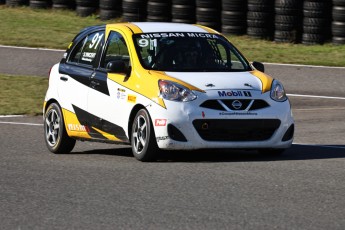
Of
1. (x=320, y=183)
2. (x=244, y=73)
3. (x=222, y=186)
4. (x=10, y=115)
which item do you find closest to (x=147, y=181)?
(x=222, y=186)

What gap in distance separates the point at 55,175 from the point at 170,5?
14628mm

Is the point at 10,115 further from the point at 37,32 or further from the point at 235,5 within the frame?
the point at 37,32

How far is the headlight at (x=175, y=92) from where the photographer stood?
10961mm

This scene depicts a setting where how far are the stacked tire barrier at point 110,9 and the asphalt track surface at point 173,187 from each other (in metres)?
12.1

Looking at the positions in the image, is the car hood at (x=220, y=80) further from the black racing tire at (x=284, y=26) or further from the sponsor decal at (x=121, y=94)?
the black racing tire at (x=284, y=26)

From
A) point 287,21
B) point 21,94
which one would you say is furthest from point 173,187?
point 287,21

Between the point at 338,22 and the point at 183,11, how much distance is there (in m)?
3.69

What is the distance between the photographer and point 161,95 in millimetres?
11008

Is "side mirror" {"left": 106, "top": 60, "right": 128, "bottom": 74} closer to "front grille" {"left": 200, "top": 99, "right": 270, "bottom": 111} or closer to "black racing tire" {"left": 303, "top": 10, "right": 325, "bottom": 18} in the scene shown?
"front grille" {"left": 200, "top": 99, "right": 270, "bottom": 111}

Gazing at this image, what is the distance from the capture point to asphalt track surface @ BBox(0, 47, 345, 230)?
780cm

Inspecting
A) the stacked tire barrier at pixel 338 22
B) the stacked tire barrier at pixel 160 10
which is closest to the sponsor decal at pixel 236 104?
the stacked tire barrier at pixel 338 22

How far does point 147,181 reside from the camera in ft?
32.0

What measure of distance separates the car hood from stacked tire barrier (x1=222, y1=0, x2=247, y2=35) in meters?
12.0

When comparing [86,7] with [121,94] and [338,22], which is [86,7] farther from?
[121,94]
